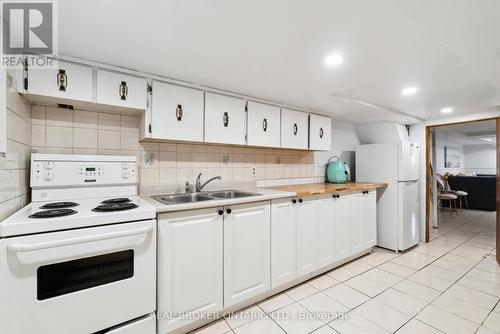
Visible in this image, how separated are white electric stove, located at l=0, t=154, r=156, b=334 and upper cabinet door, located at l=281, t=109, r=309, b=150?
1730 millimetres

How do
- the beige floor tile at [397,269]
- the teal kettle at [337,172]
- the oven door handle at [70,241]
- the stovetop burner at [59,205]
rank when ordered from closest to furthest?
1. the oven door handle at [70,241]
2. the stovetop burner at [59,205]
3. the beige floor tile at [397,269]
4. the teal kettle at [337,172]

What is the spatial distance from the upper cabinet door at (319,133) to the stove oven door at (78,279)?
218 centimetres

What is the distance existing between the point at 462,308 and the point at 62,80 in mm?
3516

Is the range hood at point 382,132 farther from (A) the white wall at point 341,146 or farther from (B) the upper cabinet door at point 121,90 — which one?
(B) the upper cabinet door at point 121,90

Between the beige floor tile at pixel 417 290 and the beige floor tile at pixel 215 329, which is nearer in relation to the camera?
the beige floor tile at pixel 215 329

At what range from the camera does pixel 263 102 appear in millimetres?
2428

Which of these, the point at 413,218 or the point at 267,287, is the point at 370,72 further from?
the point at 413,218

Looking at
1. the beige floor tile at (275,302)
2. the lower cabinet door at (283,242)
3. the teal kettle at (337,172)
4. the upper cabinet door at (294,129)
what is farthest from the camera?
the teal kettle at (337,172)

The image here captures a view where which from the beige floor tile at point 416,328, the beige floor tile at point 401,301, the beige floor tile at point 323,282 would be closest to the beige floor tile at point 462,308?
the beige floor tile at point 401,301

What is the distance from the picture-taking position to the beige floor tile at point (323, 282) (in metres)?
2.21

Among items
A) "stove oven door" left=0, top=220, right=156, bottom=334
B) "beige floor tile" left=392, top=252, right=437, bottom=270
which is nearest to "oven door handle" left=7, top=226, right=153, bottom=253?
"stove oven door" left=0, top=220, right=156, bottom=334

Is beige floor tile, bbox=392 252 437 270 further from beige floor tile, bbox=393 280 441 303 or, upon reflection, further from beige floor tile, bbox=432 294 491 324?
beige floor tile, bbox=432 294 491 324

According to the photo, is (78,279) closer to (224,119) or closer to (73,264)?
(73,264)

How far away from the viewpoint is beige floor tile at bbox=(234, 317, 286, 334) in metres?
1.60
